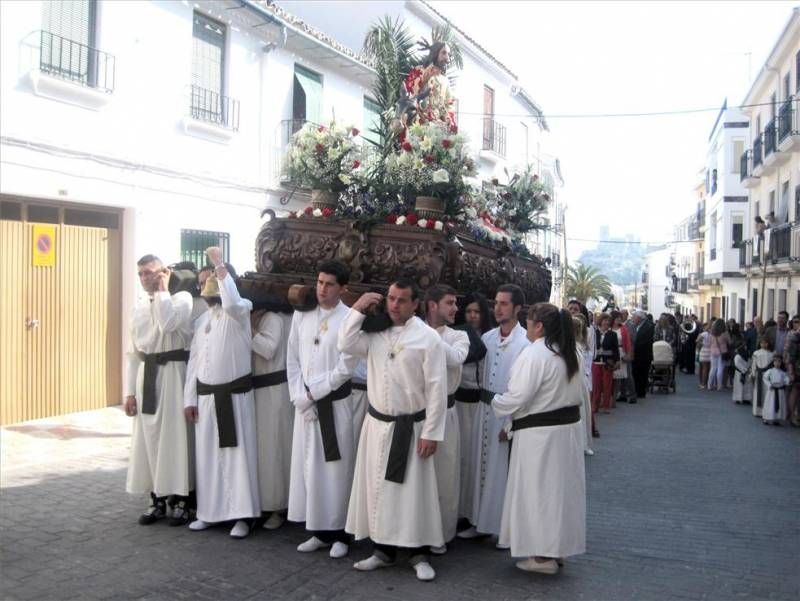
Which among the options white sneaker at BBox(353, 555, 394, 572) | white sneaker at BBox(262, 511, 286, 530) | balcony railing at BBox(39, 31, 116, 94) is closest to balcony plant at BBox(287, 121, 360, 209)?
white sneaker at BBox(262, 511, 286, 530)

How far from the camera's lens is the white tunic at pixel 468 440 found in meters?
5.69

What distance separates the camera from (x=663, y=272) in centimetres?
7119

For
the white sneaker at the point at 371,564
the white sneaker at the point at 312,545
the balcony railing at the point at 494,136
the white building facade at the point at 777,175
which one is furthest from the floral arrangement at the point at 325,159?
the white building facade at the point at 777,175

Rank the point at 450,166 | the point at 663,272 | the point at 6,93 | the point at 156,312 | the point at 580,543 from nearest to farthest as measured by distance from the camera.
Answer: the point at 580,543 → the point at 156,312 → the point at 450,166 → the point at 6,93 → the point at 663,272

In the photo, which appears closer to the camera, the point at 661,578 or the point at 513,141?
the point at 661,578

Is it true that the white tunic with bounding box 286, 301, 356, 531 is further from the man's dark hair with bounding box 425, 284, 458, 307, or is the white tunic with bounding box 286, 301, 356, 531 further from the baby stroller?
the baby stroller

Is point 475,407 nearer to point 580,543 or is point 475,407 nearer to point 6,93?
point 580,543

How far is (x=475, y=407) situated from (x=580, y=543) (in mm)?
1283

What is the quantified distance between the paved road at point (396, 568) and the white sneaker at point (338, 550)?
0.05m

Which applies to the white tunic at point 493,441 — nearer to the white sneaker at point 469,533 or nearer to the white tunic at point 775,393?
the white sneaker at point 469,533

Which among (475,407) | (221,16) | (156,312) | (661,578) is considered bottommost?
(661,578)

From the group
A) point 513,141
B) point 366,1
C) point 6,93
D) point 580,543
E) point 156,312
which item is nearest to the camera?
point 580,543

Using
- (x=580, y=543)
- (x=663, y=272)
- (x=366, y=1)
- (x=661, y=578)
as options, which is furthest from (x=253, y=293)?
(x=663, y=272)

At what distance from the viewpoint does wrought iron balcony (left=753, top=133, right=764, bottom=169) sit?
24906 mm
